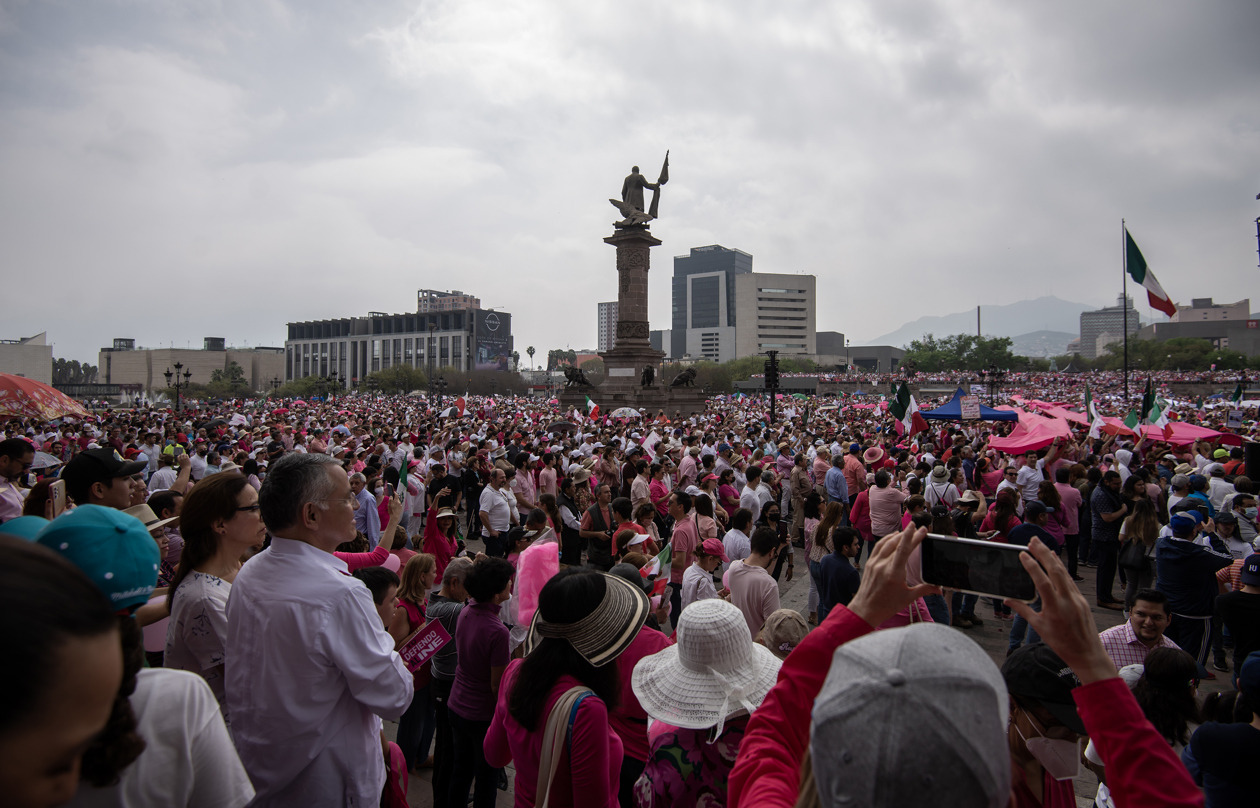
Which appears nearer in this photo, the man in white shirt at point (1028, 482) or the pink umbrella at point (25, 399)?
the man in white shirt at point (1028, 482)

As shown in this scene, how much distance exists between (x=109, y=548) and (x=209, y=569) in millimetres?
953

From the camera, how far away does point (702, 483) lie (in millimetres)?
9453

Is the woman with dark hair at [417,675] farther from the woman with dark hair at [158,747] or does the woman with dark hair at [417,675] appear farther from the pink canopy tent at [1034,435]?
the pink canopy tent at [1034,435]

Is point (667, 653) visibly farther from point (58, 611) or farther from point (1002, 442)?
point (1002, 442)

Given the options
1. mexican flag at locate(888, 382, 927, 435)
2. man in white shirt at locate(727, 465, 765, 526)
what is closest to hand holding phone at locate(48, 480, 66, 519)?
man in white shirt at locate(727, 465, 765, 526)

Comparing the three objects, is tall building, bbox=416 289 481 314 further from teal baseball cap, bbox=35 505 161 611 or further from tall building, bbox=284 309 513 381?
teal baseball cap, bbox=35 505 161 611

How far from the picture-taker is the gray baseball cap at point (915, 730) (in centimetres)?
98

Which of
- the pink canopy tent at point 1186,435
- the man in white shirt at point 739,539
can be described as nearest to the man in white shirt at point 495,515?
the man in white shirt at point 739,539

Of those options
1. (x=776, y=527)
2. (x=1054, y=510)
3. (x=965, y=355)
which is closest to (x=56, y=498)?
(x=776, y=527)

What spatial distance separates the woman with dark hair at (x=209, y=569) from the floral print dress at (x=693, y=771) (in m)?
1.78

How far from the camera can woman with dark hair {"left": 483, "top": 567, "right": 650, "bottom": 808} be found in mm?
2273

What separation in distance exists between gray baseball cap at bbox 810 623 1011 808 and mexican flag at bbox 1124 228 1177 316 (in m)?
21.5

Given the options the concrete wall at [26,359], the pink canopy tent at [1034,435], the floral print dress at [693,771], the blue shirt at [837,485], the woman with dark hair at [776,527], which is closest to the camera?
the floral print dress at [693,771]

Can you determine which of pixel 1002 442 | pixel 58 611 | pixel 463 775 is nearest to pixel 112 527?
pixel 58 611
